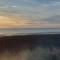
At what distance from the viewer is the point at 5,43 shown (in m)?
0.86

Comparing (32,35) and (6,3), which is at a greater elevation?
(6,3)

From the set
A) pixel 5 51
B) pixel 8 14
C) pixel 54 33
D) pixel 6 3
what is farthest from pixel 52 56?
pixel 6 3

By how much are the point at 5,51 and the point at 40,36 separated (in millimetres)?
207

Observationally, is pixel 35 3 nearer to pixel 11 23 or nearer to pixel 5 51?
pixel 11 23

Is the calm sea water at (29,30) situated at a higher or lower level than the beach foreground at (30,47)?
higher

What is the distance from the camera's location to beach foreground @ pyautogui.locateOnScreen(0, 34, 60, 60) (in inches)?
33.7

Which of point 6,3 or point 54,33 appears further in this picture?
point 6,3

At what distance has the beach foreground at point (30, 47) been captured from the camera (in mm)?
856

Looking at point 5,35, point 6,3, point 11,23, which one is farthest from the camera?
point 6,3

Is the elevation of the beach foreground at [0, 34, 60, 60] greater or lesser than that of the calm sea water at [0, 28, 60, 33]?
lesser

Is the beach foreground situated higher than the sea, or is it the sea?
the sea

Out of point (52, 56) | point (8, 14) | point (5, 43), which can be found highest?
point (8, 14)

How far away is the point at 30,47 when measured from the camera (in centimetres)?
88

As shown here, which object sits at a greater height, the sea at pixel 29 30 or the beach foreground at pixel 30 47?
the sea at pixel 29 30
